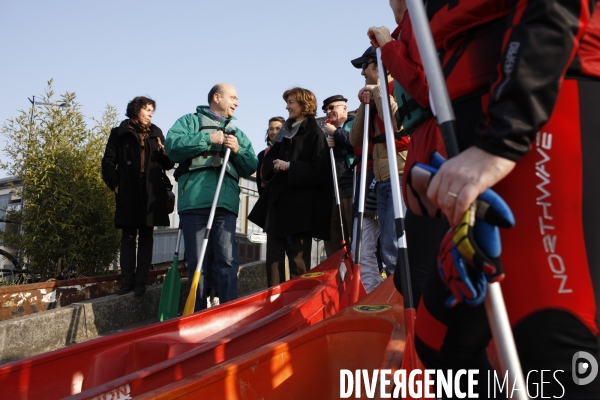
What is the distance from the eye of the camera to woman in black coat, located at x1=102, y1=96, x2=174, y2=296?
210 inches

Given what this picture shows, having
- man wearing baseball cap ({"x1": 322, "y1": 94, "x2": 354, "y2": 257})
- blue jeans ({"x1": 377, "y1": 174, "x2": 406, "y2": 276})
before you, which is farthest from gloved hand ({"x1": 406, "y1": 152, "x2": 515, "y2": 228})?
man wearing baseball cap ({"x1": 322, "y1": 94, "x2": 354, "y2": 257})

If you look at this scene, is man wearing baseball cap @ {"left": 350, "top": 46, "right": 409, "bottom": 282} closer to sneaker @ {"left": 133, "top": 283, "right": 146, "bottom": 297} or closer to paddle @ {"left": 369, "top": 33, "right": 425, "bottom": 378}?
paddle @ {"left": 369, "top": 33, "right": 425, "bottom": 378}

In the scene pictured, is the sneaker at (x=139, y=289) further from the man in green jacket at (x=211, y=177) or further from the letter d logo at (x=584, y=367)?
the letter d logo at (x=584, y=367)

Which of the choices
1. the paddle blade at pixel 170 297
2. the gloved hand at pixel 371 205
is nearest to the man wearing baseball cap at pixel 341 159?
the gloved hand at pixel 371 205

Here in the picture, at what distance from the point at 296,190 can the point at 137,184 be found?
1535mm

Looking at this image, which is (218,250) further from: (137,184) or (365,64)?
(365,64)

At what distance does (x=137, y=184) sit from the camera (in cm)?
545

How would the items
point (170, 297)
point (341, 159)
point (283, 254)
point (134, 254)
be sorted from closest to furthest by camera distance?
point (170, 297), point (283, 254), point (134, 254), point (341, 159)

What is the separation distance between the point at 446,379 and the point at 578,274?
419mm

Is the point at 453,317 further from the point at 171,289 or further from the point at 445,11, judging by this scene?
the point at 171,289

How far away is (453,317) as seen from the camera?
1.30 meters

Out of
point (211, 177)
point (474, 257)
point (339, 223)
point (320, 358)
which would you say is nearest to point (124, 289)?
point (211, 177)

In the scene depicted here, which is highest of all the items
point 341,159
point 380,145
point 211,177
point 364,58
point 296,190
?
point 364,58

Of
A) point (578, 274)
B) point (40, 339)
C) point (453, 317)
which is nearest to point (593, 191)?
point (578, 274)
